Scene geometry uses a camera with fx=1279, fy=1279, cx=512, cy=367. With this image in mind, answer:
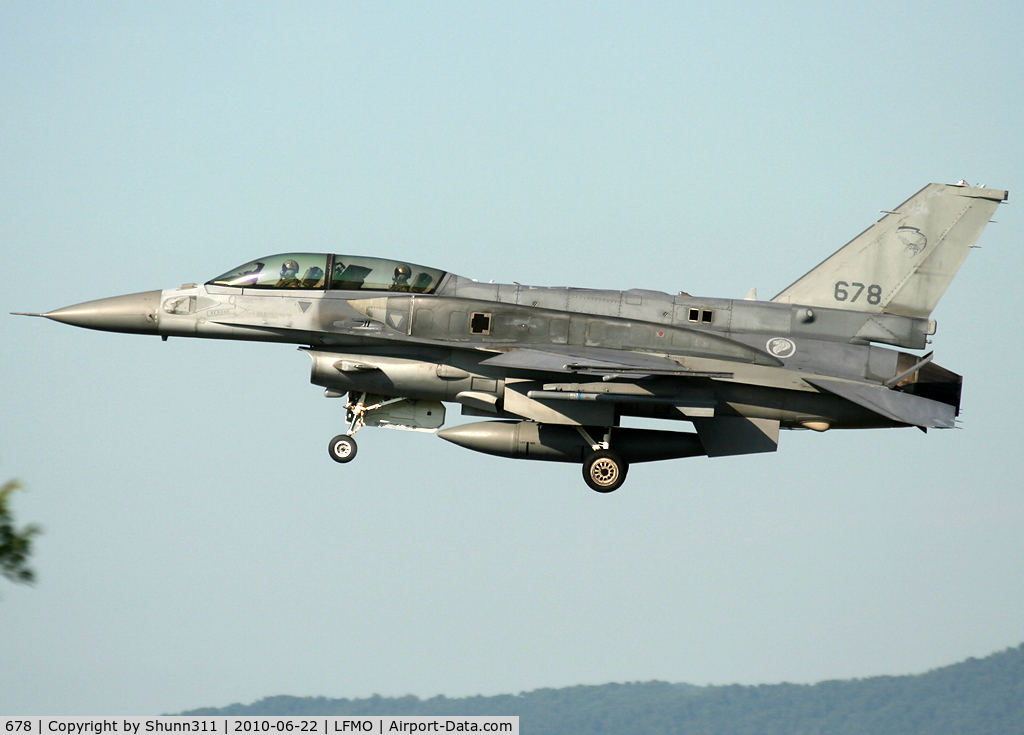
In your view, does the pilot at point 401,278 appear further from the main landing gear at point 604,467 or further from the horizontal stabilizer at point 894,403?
the horizontal stabilizer at point 894,403

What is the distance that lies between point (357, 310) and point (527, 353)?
2.99 meters

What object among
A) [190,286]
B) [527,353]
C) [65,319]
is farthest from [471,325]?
[65,319]

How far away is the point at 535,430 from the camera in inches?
843

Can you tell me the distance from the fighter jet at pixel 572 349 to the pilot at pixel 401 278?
0.09ft

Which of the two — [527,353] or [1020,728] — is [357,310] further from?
[1020,728]

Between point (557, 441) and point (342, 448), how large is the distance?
360cm

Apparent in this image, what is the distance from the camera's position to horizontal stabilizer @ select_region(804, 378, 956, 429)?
19906 mm

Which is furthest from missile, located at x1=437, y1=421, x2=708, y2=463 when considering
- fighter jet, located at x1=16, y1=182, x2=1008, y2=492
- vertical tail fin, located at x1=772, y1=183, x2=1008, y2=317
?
vertical tail fin, located at x1=772, y1=183, x2=1008, y2=317

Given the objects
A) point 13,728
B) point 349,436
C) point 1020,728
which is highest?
point 349,436

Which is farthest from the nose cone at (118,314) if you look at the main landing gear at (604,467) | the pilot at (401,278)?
the main landing gear at (604,467)

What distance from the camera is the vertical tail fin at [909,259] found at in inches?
864

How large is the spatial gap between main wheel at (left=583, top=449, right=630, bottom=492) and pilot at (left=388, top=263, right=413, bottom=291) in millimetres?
4179

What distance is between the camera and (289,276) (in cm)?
2116

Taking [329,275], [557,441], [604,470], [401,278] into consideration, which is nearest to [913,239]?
[604,470]
